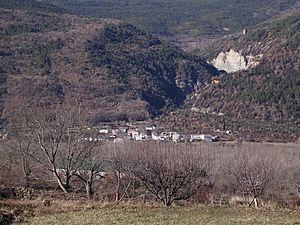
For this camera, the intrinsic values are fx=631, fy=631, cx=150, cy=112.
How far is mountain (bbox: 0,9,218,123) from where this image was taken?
112625 millimetres

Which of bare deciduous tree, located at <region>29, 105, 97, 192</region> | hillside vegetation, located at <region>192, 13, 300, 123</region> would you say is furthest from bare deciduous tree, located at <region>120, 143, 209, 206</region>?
hillside vegetation, located at <region>192, 13, 300, 123</region>

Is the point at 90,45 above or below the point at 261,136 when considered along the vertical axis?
above

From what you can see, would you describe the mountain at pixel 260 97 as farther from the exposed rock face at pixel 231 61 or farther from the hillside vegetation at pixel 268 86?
the exposed rock face at pixel 231 61

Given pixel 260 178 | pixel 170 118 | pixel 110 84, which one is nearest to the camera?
pixel 260 178

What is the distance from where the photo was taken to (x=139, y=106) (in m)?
119

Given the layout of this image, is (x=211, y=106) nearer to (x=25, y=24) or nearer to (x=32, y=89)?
(x=32, y=89)

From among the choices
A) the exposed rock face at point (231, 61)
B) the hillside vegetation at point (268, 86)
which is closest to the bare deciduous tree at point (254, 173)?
the hillside vegetation at point (268, 86)

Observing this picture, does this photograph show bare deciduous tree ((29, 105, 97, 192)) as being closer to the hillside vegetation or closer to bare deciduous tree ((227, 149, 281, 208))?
bare deciduous tree ((227, 149, 281, 208))

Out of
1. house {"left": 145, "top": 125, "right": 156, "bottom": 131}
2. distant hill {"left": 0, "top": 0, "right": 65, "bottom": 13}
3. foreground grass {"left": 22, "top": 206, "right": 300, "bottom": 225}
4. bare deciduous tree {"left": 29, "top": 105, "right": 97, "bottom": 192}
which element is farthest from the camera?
distant hill {"left": 0, "top": 0, "right": 65, "bottom": 13}

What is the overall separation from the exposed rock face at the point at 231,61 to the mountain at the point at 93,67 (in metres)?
5.24

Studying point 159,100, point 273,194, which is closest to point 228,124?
point 159,100

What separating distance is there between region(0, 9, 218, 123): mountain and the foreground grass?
233 ft

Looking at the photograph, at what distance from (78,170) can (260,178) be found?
35.7 ft

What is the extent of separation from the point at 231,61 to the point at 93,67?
44659 mm
